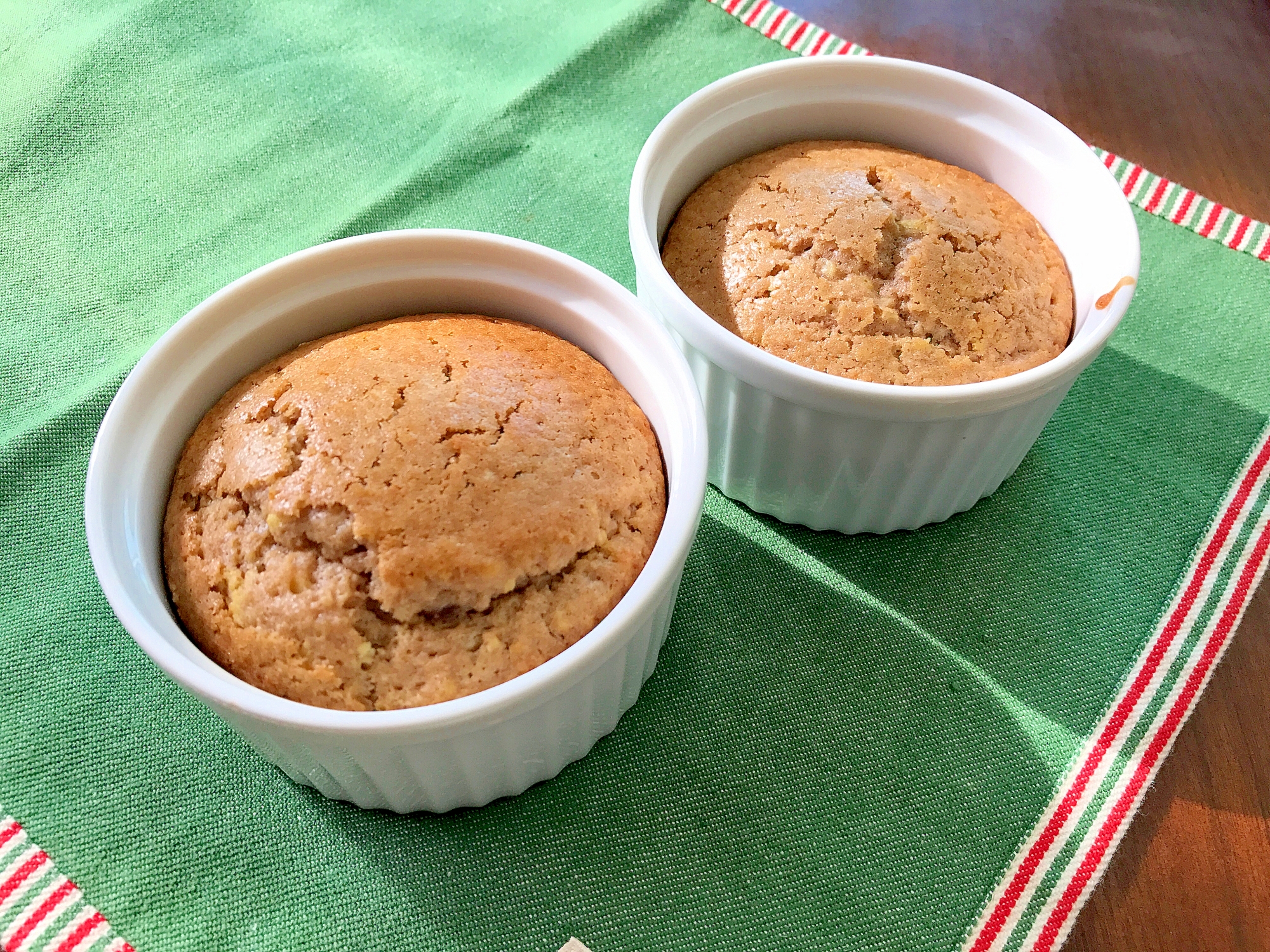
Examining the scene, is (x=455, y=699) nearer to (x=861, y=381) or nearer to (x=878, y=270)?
(x=861, y=381)

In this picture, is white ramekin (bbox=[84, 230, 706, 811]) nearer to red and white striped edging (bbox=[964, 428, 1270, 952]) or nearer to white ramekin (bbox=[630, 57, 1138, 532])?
white ramekin (bbox=[630, 57, 1138, 532])

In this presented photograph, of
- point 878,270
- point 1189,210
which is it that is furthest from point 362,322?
point 1189,210

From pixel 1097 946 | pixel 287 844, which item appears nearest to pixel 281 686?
pixel 287 844

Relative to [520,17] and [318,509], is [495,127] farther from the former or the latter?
[318,509]

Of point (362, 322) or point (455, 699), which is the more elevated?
point (362, 322)

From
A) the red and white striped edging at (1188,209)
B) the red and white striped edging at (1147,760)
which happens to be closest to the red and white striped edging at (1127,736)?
the red and white striped edging at (1147,760)

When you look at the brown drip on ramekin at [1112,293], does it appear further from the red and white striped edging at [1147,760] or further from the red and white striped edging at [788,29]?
the red and white striped edging at [788,29]
